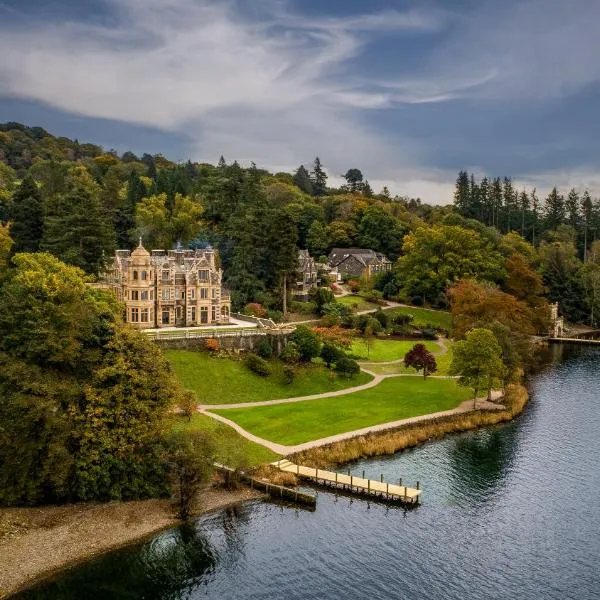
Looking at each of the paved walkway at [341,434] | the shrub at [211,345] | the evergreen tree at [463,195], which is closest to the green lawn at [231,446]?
the paved walkway at [341,434]

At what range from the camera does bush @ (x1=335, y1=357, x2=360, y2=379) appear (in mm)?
77125

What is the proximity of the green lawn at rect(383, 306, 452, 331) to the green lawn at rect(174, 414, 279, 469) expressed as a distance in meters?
59.8

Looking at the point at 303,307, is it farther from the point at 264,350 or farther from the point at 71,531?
the point at 71,531

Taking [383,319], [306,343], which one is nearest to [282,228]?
[383,319]

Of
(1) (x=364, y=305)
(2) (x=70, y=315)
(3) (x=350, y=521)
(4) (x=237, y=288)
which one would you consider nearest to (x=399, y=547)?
(3) (x=350, y=521)

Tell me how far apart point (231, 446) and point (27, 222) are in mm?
56751

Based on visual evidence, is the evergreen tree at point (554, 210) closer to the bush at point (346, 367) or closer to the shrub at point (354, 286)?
the shrub at point (354, 286)

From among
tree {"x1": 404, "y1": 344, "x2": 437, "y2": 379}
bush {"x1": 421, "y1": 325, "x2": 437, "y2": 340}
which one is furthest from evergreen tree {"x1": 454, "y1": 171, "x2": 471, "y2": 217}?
tree {"x1": 404, "y1": 344, "x2": 437, "y2": 379}

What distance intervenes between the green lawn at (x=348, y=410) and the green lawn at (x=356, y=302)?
4128 centimetres

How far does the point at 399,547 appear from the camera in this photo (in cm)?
4359

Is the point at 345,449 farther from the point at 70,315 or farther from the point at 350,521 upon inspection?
the point at 70,315

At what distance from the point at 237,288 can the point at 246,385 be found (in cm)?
3139

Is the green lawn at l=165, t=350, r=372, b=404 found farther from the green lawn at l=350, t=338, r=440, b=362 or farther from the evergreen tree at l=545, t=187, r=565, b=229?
the evergreen tree at l=545, t=187, r=565, b=229

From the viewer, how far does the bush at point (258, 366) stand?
73812 mm
